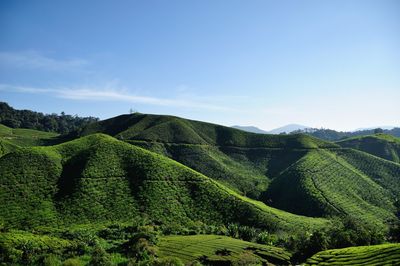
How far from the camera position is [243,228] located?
7694 centimetres

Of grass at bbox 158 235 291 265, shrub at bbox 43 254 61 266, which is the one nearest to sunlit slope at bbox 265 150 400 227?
grass at bbox 158 235 291 265

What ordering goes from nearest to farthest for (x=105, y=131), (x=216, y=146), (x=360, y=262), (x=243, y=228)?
(x=360, y=262), (x=243, y=228), (x=216, y=146), (x=105, y=131)

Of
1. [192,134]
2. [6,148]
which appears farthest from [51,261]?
[192,134]

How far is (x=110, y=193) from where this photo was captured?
92000mm

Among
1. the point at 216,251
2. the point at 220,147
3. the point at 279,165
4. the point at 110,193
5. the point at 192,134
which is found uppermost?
the point at 192,134

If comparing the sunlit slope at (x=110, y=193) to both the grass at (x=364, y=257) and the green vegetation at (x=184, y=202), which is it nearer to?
the green vegetation at (x=184, y=202)

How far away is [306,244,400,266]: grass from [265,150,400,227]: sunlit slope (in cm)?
7041

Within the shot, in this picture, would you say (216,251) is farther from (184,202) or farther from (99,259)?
(184,202)

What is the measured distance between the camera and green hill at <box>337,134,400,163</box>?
17562cm

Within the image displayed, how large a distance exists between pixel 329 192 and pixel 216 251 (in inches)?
2613

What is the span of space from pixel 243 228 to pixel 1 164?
223ft

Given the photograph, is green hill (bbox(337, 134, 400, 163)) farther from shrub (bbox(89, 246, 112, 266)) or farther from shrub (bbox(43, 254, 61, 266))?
shrub (bbox(43, 254, 61, 266))

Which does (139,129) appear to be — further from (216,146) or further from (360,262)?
(360,262)

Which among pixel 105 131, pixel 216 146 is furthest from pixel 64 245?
pixel 105 131
